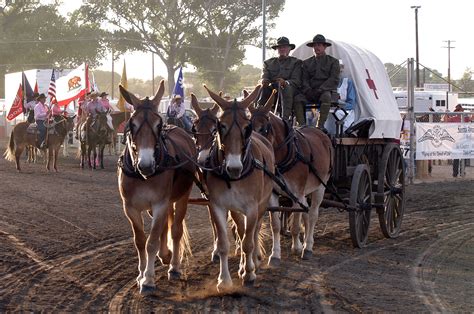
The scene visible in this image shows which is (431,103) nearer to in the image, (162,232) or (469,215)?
(469,215)

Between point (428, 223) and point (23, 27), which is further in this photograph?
point (23, 27)

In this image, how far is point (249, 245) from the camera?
8.34 metres

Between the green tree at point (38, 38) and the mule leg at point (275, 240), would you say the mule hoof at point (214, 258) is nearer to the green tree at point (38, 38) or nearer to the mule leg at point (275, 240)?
the mule leg at point (275, 240)

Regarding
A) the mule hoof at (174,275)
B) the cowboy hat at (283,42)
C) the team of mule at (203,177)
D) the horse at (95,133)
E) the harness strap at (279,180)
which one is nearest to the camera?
the team of mule at (203,177)

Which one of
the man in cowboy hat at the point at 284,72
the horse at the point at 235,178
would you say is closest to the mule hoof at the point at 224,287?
the horse at the point at 235,178

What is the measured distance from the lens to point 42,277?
28.1 feet

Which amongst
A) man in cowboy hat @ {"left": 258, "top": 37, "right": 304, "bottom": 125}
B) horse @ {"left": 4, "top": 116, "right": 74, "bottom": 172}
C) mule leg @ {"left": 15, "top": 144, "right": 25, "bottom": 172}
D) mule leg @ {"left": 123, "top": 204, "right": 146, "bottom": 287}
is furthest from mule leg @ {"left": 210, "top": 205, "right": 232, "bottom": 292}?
mule leg @ {"left": 15, "top": 144, "right": 25, "bottom": 172}

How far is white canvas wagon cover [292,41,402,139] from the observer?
12.2m

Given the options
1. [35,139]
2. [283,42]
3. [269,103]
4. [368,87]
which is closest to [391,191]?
[368,87]

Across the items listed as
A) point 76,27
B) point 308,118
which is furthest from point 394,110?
point 76,27

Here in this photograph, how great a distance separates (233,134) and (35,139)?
56.3ft

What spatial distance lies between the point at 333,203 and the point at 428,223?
349 centimetres

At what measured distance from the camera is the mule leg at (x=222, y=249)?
314 inches

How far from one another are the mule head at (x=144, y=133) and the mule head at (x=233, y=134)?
0.61 metres
